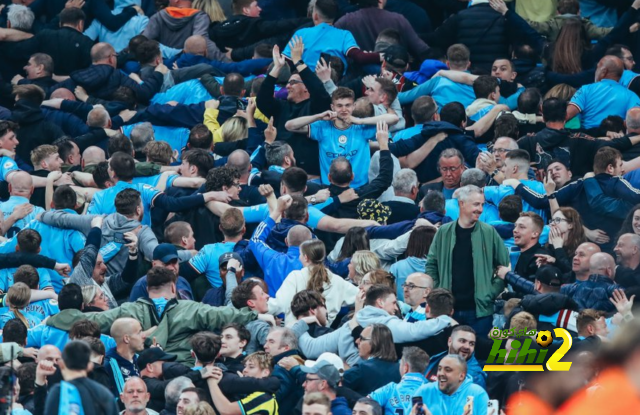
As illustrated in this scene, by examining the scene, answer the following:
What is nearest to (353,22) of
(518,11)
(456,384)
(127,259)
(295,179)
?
(518,11)

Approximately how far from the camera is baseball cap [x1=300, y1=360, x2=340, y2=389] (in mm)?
9227

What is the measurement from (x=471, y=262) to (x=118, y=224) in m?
3.36

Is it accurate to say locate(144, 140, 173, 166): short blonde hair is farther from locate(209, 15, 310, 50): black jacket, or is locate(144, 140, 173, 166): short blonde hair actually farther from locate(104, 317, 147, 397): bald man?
locate(104, 317, 147, 397): bald man

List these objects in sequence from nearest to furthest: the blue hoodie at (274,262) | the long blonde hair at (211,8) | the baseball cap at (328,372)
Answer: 1. the baseball cap at (328,372)
2. the blue hoodie at (274,262)
3. the long blonde hair at (211,8)

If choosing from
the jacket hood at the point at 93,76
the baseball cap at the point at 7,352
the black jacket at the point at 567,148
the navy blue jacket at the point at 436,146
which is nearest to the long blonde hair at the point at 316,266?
the baseball cap at the point at 7,352

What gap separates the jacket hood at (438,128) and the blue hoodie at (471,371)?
4026 millimetres

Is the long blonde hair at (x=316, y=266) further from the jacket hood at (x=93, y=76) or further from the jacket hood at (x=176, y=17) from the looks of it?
the jacket hood at (x=176, y=17)

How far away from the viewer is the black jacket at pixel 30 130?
14.9m

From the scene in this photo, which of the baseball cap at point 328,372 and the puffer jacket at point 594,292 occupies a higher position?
the baseball cap at point 328,372

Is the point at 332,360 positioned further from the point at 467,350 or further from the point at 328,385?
the point at 467,350

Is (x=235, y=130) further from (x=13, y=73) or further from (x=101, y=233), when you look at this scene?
(x=13, y=73)

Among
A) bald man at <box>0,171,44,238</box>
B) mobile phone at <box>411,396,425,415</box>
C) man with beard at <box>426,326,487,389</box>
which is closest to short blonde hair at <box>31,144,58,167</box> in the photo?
bald man at <box>0,171,44,238</box>

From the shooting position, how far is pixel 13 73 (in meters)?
17.1

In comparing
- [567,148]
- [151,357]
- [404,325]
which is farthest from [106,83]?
[404,325]
